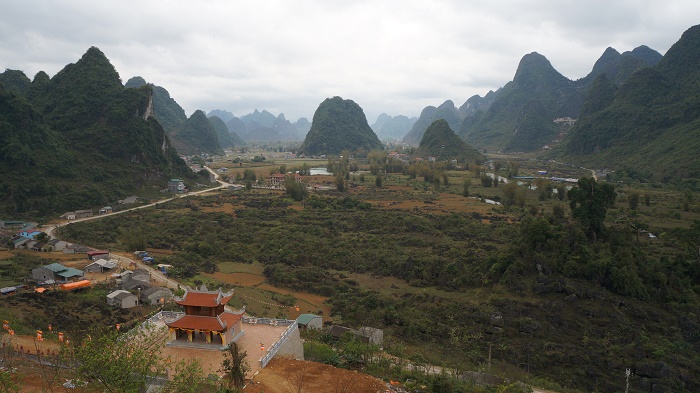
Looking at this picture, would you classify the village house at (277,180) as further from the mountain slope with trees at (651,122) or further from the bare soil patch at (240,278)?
the mountain slope with trees at (651,122)

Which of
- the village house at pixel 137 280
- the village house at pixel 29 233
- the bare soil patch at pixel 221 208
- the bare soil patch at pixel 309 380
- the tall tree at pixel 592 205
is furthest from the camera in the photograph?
the bare soil patch at pixel 221 208

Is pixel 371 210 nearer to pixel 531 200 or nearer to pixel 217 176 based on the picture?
pixel 531 200

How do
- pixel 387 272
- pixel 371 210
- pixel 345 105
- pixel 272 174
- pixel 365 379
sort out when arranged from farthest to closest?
pixel 345 105 → pixel 272 174 → pixel 371 210 → pixel 387 272 → pixel 365 379

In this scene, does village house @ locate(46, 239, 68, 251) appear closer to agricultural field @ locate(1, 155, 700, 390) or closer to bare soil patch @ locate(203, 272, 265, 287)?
agricultural field @ locate(1, 155, 700, 390)

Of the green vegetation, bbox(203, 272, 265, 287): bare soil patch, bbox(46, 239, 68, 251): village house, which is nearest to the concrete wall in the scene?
the green vegetation

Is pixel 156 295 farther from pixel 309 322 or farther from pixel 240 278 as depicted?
pixel 309 322

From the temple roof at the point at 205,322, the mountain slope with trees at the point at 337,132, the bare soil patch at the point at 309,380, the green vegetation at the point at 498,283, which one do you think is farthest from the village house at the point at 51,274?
the mountain slope with trees at the point at 337,132

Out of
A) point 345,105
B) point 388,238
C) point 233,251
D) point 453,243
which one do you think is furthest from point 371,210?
point 345,105
